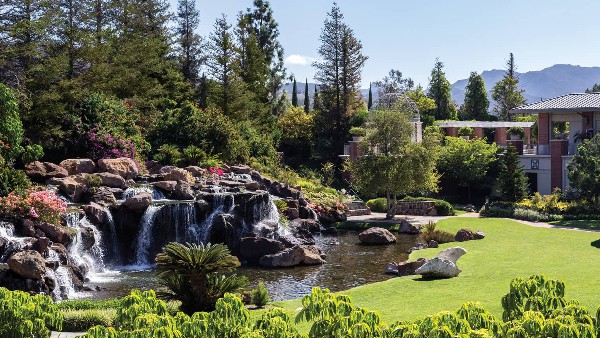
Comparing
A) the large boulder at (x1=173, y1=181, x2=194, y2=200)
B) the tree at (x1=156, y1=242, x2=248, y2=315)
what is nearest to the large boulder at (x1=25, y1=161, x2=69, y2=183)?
the large boulder at (x1=173, y1=181, x2=194, y2=200)

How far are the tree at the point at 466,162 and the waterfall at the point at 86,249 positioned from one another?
23.4m

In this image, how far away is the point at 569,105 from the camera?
39875 mm

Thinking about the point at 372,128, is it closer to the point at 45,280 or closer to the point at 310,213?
the point at 310,213

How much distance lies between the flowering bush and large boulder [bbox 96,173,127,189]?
4.47 m

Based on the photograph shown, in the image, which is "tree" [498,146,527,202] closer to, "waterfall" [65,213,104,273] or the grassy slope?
the grassy slope

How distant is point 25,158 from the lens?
2667 centimetres

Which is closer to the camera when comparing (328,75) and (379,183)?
(379,183)

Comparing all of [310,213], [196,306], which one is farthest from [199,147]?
[196,306]

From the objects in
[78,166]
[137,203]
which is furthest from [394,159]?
[78,166]

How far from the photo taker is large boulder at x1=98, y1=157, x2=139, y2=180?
28.8 meters

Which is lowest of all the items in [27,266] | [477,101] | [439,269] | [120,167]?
[439,269]

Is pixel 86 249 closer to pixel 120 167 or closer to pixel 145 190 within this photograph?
pixel 145 190

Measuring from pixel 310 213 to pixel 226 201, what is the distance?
739cm

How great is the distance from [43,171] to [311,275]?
12.3 m
